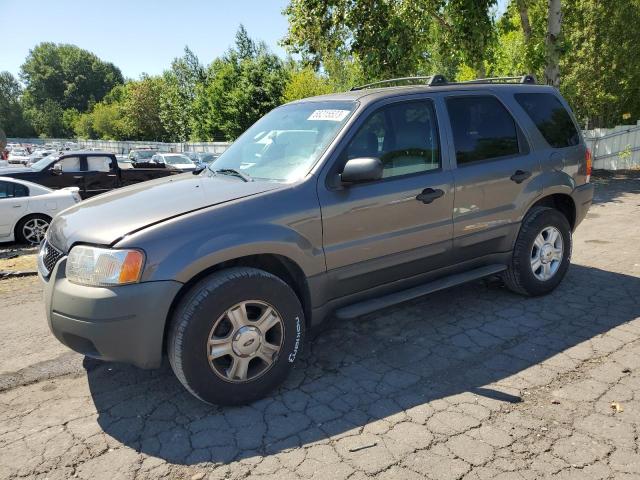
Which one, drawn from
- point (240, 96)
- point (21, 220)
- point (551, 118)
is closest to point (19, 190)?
point (21, 220)

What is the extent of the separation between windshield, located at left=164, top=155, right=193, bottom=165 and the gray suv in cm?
2137

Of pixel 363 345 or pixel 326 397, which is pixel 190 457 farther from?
pixel 363 345

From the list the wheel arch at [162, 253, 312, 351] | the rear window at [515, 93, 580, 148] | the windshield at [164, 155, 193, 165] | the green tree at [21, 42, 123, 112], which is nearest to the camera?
the wheel arch at [162, 253, 312, 351]

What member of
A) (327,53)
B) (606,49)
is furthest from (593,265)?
(606,49)

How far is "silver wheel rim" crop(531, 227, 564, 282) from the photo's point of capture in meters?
4.67

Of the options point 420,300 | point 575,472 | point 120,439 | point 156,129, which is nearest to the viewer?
point 575,472

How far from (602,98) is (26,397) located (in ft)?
68.7

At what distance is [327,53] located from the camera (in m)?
15.9

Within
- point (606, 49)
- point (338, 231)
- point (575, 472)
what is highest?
point (606, 49)

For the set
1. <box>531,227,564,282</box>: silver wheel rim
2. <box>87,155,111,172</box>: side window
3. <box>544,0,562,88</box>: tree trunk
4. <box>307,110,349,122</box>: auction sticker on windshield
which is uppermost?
<box>544,0,562,88</box>: tree trunk

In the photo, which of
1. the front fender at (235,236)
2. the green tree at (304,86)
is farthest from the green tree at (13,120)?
the front fender at (235,236)

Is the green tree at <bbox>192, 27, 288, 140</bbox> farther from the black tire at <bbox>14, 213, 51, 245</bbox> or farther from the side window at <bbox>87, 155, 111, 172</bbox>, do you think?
the black tire at <bbox>14, 213, 51, 245</bbox>

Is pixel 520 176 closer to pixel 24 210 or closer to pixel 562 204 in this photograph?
pixel 562 204

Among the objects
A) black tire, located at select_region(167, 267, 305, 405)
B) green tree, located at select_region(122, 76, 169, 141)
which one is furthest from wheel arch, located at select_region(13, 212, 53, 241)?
green tree, located at select_region(122, 76, 169, 141)
